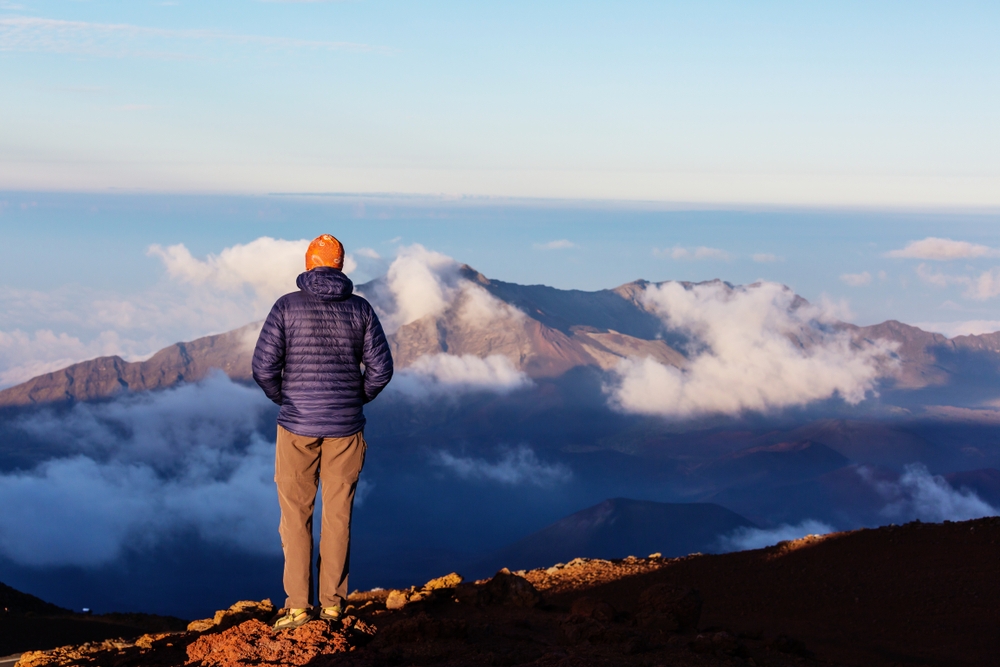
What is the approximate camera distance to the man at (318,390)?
20.6ft

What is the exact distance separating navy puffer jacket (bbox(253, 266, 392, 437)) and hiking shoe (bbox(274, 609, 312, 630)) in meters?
1.48

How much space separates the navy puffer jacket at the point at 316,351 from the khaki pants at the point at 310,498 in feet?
0.60

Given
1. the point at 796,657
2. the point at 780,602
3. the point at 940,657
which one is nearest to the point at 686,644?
the point at 796,657

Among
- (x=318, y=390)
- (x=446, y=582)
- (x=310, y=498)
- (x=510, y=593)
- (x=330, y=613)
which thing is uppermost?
(x=318, y=390)

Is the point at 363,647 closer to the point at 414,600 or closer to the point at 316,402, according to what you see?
the point at 316,402

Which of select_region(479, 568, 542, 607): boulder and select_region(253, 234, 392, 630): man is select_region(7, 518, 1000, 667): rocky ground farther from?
select_region(253, 234, 392, 630): man

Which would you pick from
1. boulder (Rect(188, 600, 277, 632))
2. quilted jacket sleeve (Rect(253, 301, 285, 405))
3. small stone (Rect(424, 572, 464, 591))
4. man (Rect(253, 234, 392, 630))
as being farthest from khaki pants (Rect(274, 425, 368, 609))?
small stone (Rect(424, 572, 464, 591))

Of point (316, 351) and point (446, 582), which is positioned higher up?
point (316, 351)

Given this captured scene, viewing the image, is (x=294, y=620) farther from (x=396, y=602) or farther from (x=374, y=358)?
(x=396, y=602)

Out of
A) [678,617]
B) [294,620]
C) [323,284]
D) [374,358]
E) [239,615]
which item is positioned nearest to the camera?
[323,284]

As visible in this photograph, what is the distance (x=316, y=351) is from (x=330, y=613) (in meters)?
2.15

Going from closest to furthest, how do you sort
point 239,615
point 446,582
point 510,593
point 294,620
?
point 294,620 → point 239,615 → point 510,593 → point 446,582

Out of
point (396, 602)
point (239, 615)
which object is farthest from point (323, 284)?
point (396, 602)

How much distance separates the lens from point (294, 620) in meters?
6.57
